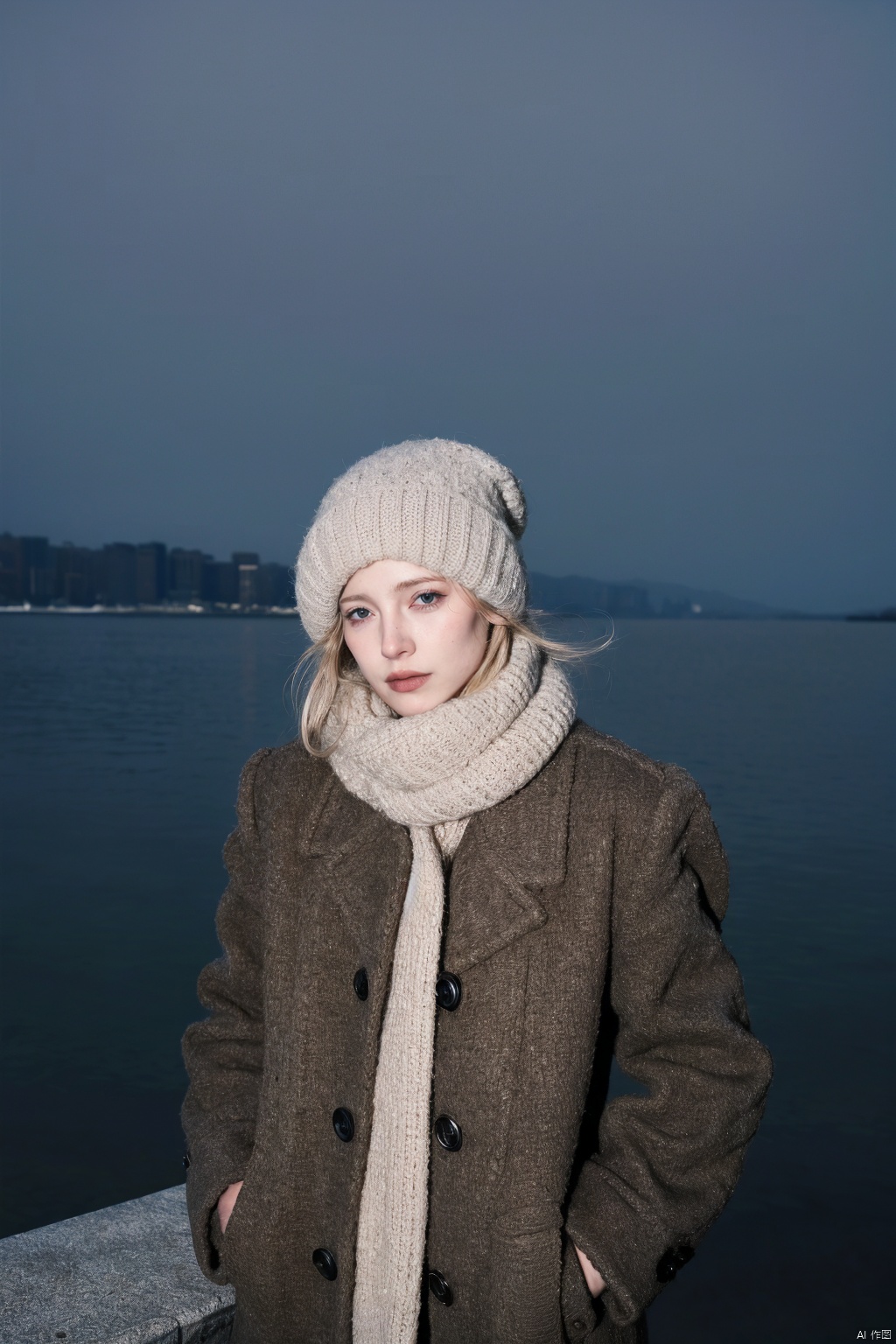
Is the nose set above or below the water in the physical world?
above

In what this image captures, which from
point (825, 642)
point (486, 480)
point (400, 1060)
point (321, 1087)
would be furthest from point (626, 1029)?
point (825, 642)

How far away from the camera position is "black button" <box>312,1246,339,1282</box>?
199 cm

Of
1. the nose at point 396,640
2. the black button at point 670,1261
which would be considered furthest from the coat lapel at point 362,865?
the black button at point 670,1261

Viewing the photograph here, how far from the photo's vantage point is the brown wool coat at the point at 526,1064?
187 centimetres

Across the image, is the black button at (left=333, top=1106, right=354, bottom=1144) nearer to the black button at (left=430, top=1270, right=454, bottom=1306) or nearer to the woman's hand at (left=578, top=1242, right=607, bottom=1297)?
the black button at (left=430, top=1270, right=454, bottom=1306)

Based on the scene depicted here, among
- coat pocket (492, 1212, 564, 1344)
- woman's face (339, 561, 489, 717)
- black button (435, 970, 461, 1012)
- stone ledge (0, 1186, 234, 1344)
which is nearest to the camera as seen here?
coat pocket (492, 1212, 564, 1344)

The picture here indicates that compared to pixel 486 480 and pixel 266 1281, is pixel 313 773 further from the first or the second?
pixel 266 1281

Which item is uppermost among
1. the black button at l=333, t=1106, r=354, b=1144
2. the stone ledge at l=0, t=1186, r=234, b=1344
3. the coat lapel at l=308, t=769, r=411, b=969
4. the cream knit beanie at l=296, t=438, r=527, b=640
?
the cream knit beanie at l=296, t=438, r=527, b=640

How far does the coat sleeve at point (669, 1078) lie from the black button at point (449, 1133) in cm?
24

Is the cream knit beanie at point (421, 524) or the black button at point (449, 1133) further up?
the cream knit beanie at point (421, 524)

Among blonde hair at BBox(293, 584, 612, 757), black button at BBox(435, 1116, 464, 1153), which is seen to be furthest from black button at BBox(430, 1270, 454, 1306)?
blonde hair at BBox(293, 584, 612, 757)

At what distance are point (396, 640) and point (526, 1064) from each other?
2.55 ft

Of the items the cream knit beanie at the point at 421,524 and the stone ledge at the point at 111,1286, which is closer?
the cream knit beanie at the point at 421,524

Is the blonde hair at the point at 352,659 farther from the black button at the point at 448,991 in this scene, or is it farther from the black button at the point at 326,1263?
the black button at the point at 326,1263
